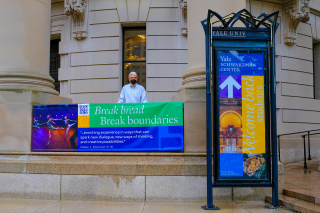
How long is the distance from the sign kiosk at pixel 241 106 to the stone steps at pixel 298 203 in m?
0.24

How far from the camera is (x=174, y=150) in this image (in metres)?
6.56

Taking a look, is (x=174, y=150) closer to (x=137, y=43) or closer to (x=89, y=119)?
(x=89, y=119)

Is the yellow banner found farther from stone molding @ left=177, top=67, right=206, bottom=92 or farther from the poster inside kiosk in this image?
stone molding @ left=177, top=67, right=206, bottom=92

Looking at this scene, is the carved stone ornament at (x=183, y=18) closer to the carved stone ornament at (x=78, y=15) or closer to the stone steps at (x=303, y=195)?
the carved stone ornament at (x=78, y=15)

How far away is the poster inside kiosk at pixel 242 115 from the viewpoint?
5.62m

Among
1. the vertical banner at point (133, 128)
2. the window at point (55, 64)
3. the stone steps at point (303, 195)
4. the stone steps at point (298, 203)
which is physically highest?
the window at point (55, 64)

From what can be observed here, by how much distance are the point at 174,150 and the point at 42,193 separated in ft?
9.83

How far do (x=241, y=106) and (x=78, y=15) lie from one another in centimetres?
875

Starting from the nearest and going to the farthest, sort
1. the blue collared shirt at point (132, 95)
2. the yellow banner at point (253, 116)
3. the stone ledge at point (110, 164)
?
the yellow banner at point (253, 116), the stone ledge at point (110, 164), the blue collared shirt at point (132, 95)

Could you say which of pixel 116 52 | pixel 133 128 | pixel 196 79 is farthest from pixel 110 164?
pixel 116 52

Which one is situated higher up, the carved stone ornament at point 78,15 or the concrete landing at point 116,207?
the carved stone ornament at point 78,15

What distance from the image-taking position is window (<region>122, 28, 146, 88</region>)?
40.0 ft

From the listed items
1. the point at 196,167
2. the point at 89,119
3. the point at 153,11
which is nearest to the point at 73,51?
the point at 153,11

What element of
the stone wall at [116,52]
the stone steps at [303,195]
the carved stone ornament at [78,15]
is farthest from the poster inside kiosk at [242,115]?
the carved stone ornament at [78,15]
